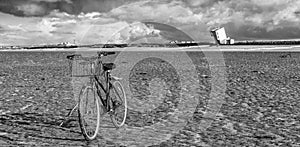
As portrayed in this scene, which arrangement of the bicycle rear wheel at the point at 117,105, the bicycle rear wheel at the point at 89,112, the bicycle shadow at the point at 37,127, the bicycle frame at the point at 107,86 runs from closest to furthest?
the bicycle rear wheel at the point at 89,112 → the bicycle frame at the point at 107,86 → the bicycle shadow at the point at 37,127 → the bicycle rear wheel at the point at 117,105

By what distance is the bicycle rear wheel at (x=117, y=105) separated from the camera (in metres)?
8.34

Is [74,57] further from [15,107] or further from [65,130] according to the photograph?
[15,107]

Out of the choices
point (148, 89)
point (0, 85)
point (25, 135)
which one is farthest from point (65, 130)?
point (0, 85)

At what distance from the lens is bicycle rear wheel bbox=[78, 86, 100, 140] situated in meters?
7.20

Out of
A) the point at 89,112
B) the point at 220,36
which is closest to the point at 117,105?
the point at 89,112

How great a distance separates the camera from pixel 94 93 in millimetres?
7363

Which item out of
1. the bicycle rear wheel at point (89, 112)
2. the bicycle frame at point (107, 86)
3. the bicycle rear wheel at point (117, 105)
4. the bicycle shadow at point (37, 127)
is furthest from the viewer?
the bicycle rear wheel at point (117, 105)

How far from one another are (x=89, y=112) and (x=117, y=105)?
1.23 meters

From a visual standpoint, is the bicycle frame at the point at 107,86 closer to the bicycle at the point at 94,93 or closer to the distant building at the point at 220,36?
the bicycle at the point at 94,93

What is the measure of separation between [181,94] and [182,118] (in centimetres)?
440

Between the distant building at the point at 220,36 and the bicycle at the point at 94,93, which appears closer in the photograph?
the bicycle at the point at 94,93

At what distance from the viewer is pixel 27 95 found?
13.6 metres

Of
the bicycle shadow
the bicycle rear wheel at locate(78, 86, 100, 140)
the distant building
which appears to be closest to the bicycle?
the bicycle rear wheel at locate(78, 86, 100, 140)

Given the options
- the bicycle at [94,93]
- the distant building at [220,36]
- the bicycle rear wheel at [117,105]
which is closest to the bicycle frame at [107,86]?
the bicycle at [94,93]
